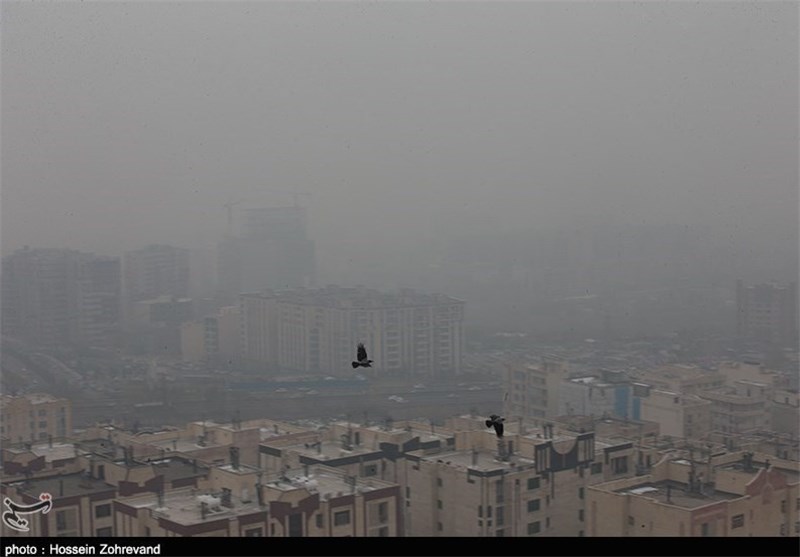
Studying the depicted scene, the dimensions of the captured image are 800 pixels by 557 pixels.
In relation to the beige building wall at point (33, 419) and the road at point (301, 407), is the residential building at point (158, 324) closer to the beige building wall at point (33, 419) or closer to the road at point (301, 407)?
the road at point (301, 407)

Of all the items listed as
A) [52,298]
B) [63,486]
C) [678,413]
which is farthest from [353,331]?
[63,486]

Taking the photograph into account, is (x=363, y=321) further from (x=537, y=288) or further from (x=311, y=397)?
(x=537, y=288)

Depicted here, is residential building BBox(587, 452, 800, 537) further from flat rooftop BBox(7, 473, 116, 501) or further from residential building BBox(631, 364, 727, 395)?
residential building BBox(631, 364, 727, 395)

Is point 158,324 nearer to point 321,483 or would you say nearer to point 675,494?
point 321,483

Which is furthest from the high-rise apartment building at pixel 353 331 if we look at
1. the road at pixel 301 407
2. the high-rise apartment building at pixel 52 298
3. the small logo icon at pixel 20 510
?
the small logo icon at pixel 20 510

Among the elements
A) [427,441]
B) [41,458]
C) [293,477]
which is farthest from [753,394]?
[41,458]
